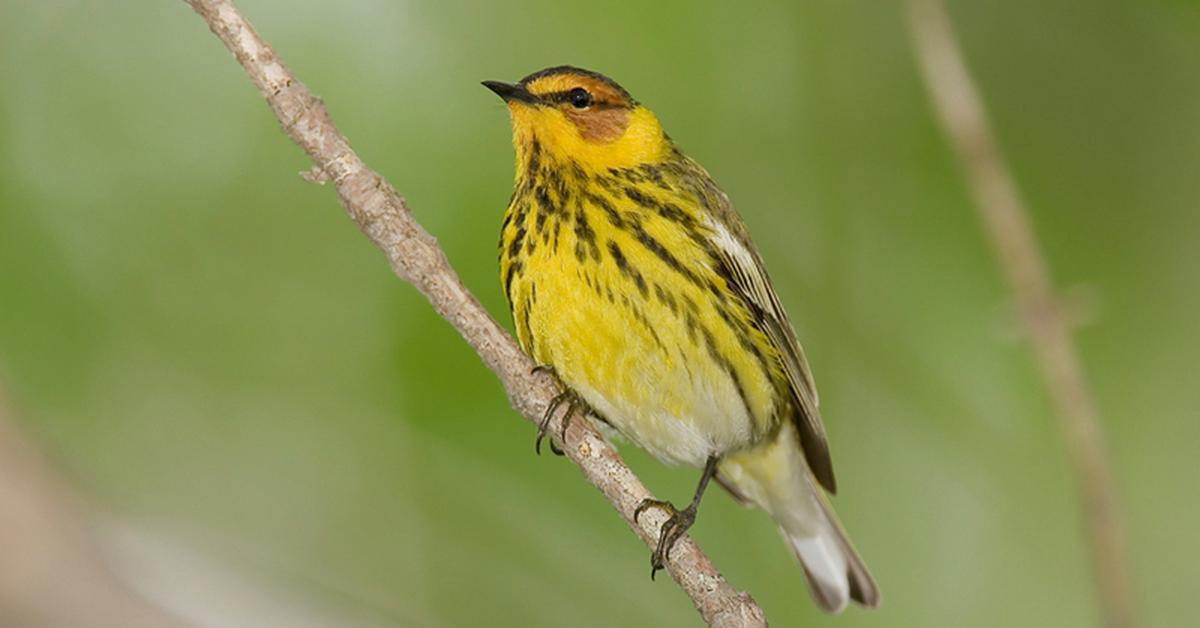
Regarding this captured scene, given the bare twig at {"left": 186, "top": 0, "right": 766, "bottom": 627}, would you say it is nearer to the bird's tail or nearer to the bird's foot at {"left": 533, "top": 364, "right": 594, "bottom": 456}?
the bird's foot at {"left": 533, "top": 364, "right": 594, "bottom": 456}

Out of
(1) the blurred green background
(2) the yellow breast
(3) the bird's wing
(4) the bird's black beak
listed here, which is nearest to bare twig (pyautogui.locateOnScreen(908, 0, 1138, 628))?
(2) the yellow breast

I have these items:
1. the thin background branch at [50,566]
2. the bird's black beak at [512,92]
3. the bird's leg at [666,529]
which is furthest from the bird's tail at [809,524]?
the thin background branch at [50,566]

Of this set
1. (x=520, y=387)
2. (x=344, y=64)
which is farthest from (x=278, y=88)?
(x=344, y=64)

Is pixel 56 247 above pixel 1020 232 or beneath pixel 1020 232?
above

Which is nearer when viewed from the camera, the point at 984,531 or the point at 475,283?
the point at 475,283

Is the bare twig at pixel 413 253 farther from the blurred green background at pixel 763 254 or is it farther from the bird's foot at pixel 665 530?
the blurred green background at pixel 763 254

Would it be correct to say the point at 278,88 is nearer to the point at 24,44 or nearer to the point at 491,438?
the point at 491,438
